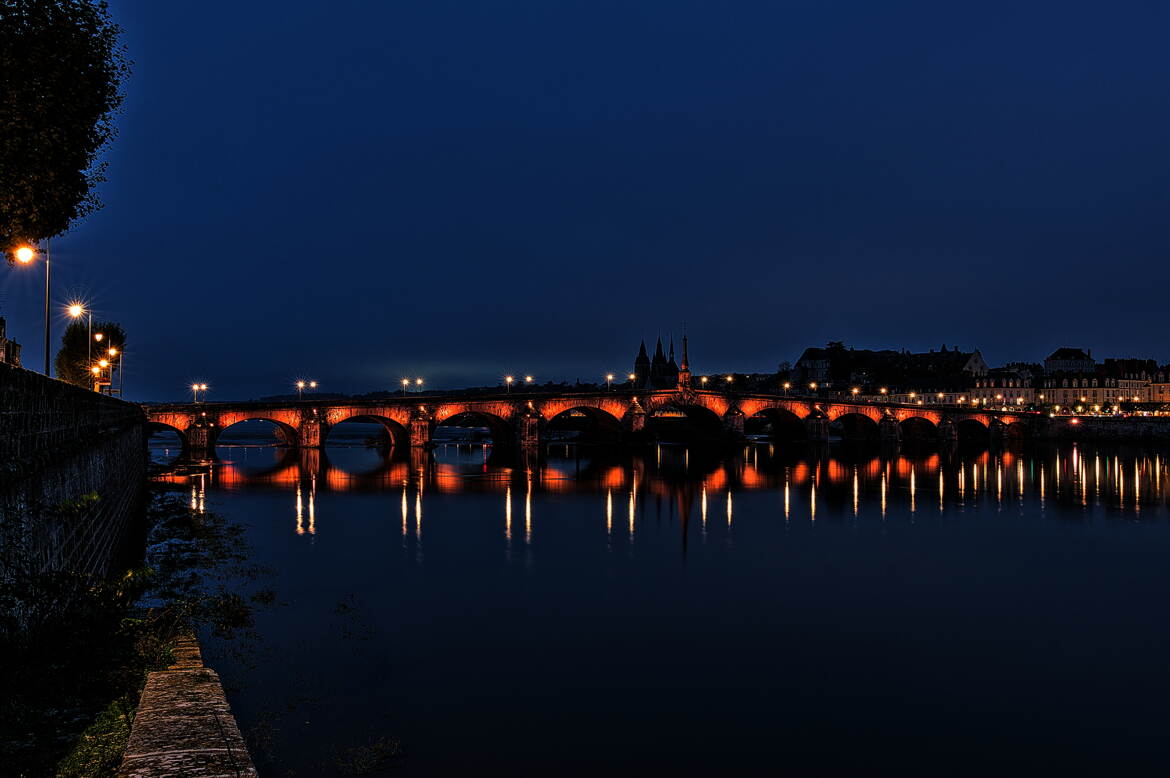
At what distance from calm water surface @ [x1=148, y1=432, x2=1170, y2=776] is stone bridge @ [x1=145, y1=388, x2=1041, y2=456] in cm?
3108

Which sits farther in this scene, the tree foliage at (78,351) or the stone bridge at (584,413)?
the stone bridge at (584,413)

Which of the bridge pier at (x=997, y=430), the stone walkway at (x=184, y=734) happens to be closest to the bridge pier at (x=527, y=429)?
the bridge pier at (x=997, y=430)

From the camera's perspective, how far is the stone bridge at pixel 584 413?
72.9m

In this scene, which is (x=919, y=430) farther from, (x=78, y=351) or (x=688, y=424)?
(x=78, y=351)

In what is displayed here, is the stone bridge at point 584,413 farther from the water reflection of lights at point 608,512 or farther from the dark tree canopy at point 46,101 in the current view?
the dark tree canopy at point 46,101

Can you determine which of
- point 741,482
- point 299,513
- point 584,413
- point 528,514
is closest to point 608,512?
point 528,514

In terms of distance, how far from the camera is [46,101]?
589 inches

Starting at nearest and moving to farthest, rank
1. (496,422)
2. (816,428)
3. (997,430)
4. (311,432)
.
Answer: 1. (311,432)
2. (496,422)
3. (816,428)
4. (997,430)

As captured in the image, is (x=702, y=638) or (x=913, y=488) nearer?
(x=702, y=638)

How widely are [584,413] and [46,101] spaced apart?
280ft

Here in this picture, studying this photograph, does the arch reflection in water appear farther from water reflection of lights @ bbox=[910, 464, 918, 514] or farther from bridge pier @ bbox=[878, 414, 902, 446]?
bridge pier @ bbox=[878, 414, 902, 446]

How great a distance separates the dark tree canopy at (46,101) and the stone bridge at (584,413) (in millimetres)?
58546

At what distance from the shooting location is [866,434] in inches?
4670

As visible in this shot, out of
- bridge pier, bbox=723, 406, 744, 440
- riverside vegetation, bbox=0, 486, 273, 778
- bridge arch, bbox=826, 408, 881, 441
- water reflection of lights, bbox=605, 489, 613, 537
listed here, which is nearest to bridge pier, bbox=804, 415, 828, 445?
bridge arch, bbox=826, 408, 881, 441
